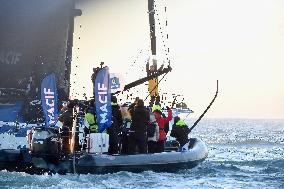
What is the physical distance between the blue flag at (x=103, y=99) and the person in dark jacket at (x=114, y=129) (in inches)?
24.0

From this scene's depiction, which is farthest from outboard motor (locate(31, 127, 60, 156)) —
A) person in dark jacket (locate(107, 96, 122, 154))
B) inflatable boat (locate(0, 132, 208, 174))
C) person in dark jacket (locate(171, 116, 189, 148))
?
person in dark jacket (locate(171, 116, 189, 148))

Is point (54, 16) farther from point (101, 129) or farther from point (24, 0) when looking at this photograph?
point (101, 129)

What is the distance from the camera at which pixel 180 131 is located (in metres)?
18.0

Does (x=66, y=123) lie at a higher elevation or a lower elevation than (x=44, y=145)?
higher

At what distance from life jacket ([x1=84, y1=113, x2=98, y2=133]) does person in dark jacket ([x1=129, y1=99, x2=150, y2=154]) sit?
4.32 ft

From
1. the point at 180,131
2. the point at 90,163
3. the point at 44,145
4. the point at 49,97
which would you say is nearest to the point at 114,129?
the point at 90,163

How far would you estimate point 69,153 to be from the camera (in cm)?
1330

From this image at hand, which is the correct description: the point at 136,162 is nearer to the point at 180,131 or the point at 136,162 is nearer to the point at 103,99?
the point at 103,99

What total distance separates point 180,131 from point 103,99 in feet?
17.4

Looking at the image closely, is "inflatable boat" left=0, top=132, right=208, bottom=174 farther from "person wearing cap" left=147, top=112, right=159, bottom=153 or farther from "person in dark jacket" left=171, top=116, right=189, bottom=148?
"person in dark jacket" left=171, top=116, right=189, bottom=148

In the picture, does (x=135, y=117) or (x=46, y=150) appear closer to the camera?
(x=46, y=150)

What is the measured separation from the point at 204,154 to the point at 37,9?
40.7 feet

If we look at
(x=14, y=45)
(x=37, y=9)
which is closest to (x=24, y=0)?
(x=37, y=9)

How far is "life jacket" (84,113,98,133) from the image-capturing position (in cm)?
1408
